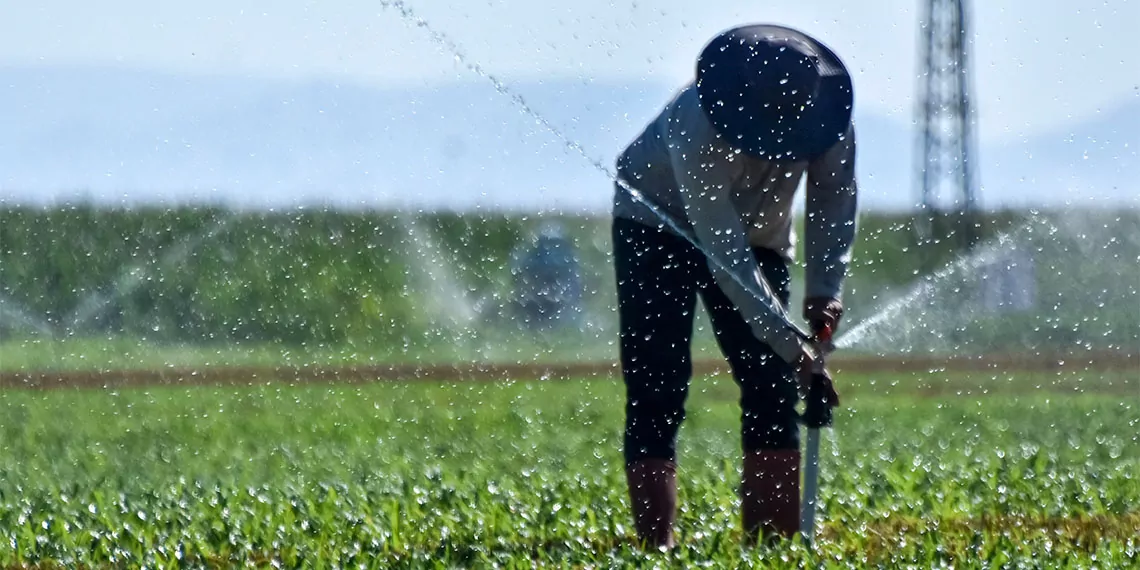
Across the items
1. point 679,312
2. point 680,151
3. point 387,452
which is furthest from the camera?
point 387,452

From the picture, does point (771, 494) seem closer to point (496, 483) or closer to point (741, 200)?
point (741, 200)

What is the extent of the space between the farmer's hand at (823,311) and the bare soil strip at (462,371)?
25.4 ft

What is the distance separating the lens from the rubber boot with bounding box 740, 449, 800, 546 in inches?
198

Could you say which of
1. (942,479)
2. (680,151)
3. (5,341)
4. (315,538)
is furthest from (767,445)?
(5,341)

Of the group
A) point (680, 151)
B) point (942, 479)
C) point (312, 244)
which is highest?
point (680, 151)

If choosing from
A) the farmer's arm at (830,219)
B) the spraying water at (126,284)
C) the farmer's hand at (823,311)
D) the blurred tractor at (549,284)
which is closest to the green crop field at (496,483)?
the farmer's hand at (823,311)

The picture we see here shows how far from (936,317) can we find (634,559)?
8354mm

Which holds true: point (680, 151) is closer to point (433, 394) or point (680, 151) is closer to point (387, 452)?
point (387, 452)

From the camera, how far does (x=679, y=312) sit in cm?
493

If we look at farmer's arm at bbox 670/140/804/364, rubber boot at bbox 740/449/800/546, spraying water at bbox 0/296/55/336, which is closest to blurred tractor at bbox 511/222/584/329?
spraying water at bbox 0/296/55/336

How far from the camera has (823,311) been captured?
192 inches

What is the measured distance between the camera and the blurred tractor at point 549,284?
53.7 feet

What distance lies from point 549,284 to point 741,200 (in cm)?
1161

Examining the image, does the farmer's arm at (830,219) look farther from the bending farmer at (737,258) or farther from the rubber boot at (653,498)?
the rubber boot at (653,498)
